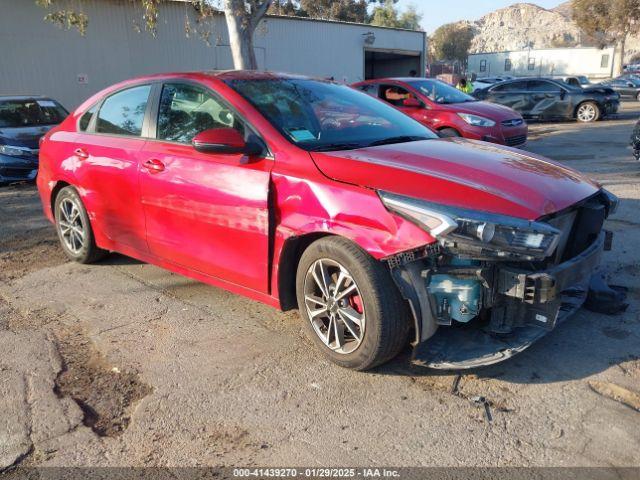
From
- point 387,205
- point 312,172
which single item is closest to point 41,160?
point 312,172

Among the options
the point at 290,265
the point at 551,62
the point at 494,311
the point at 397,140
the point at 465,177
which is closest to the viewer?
the point at 494,311

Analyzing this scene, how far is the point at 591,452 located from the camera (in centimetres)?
257

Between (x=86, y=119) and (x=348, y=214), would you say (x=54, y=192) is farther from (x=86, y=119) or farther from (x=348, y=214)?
(x=348, y=214)

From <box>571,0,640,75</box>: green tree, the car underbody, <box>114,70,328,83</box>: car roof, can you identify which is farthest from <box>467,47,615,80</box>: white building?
the car underbody

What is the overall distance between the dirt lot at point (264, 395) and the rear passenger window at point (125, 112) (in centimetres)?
139

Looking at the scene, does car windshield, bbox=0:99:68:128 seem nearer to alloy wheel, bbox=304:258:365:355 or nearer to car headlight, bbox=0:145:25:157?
car headlight, bbox=0:145:25:157

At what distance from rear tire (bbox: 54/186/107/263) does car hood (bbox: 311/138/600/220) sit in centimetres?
276

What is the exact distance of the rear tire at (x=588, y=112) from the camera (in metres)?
18.2

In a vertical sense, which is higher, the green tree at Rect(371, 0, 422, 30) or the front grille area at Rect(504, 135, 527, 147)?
the green tree at Rect(371, 0, 422, 30)

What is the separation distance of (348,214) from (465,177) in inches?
27.4

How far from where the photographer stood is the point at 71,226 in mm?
5387

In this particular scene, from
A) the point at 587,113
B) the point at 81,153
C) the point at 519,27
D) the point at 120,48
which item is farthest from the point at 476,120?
the point at 519,27

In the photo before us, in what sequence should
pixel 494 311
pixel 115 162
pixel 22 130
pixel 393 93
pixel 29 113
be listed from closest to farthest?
pixel 494 311 < pixel 115 162 < pixel 22 130 < pixel 29 113 < pixel 393 93

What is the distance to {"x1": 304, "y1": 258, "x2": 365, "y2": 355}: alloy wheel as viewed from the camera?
3.21 m
